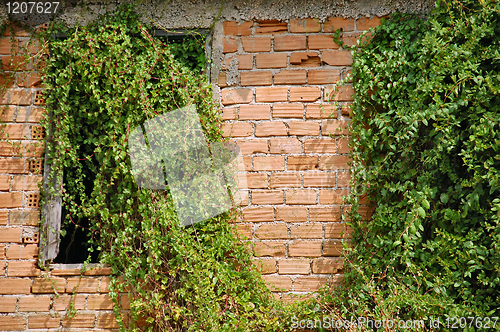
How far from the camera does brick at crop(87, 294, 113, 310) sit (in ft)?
8.05

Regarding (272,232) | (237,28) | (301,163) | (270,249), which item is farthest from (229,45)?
(270,249)

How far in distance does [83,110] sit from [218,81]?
Result: 3.13 ft

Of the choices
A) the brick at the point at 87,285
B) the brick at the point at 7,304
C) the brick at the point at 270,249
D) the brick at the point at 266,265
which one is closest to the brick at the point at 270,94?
the brick at the point at 270,249

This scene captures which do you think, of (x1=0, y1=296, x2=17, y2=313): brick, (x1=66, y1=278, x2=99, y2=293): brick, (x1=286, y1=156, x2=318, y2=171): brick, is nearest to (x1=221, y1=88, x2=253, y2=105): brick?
(x1=286, y1=156, x2=318, y2=171): brick

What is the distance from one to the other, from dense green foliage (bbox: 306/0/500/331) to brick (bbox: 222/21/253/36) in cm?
76

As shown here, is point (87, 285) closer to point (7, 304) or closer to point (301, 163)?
point (7, 304)

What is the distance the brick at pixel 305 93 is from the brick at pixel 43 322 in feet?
7.34

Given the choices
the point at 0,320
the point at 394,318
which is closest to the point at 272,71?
the point at 394,318

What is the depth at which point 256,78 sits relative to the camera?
2.52 m

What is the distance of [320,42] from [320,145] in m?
0.72

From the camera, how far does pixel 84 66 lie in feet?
8.00

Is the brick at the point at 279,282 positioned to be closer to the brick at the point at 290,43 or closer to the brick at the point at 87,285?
the brick at the point at 87,285

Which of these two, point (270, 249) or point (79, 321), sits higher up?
point (270, 249)

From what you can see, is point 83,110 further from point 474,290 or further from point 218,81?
point 474,290
